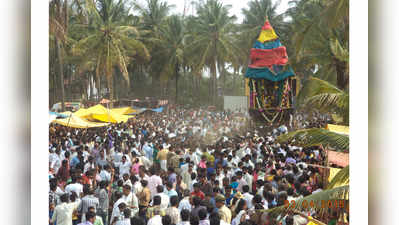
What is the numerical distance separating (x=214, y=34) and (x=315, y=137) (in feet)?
4.18

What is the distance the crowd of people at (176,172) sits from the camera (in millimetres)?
2971

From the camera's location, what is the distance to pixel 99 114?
304cm

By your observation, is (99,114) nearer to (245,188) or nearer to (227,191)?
(227,191)

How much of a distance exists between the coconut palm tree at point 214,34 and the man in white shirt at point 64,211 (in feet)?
5.11

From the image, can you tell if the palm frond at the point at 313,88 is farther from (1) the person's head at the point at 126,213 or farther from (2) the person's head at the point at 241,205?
(1) the person's head at the point at 126,213

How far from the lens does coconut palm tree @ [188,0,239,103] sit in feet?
9.86

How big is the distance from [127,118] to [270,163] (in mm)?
1350

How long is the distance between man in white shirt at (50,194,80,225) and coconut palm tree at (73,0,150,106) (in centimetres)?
99

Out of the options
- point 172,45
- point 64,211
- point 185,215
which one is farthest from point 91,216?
point 172,45

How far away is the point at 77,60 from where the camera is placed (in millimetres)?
3006

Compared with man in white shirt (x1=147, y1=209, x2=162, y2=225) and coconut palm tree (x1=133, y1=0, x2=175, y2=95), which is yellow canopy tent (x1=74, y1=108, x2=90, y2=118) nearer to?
coconut palm tree (x1=133, y1=0, x2=175, y2=95)

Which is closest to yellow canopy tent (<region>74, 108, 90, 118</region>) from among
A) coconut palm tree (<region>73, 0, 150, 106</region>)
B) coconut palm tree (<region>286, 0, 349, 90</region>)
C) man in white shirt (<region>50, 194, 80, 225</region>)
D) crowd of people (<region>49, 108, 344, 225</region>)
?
crowd of people (<region>49, 108, 344, 225</region>)
